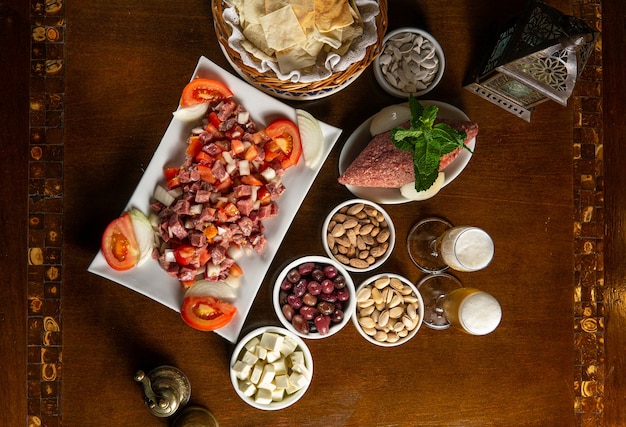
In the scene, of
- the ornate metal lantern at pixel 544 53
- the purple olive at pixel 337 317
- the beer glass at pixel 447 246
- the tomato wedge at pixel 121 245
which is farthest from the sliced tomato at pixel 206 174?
Result: the ornate metal lantern at pixel 544 53

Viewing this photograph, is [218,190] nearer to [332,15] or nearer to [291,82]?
[291,82]

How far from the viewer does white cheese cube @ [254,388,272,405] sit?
170 centimetres

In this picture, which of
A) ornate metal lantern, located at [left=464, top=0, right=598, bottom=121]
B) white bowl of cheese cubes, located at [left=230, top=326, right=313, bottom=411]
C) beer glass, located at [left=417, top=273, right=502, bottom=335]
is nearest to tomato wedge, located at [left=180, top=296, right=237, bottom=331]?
white bowl of cheese cubes, located at [left=230, top=326, right=313, bottom=411]

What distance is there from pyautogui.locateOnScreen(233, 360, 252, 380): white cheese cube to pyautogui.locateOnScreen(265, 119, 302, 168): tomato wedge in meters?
0.63

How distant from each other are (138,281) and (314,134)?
693mm

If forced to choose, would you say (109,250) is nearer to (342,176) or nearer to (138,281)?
(138,281)

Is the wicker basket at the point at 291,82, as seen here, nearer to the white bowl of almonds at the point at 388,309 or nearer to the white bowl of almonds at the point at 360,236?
the white bowl of almonds at the point at 360,236

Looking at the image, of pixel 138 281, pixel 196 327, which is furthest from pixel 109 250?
pixel 196 327

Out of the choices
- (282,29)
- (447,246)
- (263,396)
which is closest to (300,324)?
(263,396)

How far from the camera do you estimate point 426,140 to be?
4.98 feet

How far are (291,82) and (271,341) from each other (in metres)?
0.79

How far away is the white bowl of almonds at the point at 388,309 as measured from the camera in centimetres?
175

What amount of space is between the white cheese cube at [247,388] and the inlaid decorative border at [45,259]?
590 mm

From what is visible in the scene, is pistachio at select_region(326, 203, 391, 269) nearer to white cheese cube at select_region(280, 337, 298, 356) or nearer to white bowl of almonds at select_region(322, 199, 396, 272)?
white bowl of almonds at select_region(322, 199, 396, 272)
